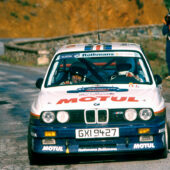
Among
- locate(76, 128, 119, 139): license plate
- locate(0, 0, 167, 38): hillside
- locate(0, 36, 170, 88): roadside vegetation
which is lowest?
locate(0, 0, 167, 38): hillside

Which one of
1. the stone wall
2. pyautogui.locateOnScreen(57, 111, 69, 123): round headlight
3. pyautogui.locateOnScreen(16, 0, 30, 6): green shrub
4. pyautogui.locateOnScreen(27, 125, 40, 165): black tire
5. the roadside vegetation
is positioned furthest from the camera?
pyautogui.locateOnScreen(16, 0, 30, 6): green shrub

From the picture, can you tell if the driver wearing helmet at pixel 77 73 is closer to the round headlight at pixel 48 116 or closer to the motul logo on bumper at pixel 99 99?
the motul logo on bumper at pixel 99 99

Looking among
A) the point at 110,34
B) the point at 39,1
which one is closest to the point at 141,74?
the point at 110,34

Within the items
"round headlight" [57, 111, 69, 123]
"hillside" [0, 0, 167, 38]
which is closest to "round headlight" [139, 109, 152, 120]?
"round headlight" [57, 111, 69, 123]

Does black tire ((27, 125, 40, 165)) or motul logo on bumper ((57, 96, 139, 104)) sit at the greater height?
motul logo on bumper ((57, 96, 139, 104))

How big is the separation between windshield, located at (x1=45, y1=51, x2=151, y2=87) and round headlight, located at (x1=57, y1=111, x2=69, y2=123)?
112 centimetres

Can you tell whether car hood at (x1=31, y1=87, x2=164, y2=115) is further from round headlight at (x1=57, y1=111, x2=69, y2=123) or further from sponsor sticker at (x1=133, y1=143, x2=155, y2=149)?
sponsor sticker at (x1=133, y1=143, x2=155, y2=149)

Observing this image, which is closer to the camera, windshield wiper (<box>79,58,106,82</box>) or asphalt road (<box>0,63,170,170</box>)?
asphalt road (<box>0,63,170,170</box>)

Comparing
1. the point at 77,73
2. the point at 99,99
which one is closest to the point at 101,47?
the point at 77,73

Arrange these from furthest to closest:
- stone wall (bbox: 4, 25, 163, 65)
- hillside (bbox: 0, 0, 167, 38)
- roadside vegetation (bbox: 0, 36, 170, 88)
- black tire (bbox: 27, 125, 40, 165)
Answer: hillside (bbox: 0, 0, 167, 38) < roadside vegetation (bbox: 0, 36, 170, 88) < stone wall (bbox: 4, 25, 163, 65) < black tire (bbox: 27, 125, 40, 165)

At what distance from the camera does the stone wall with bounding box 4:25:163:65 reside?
2653cm

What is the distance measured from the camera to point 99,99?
7066 mm

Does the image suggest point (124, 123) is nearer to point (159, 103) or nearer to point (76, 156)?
point (159, 103)

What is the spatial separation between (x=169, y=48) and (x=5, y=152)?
9.80m
